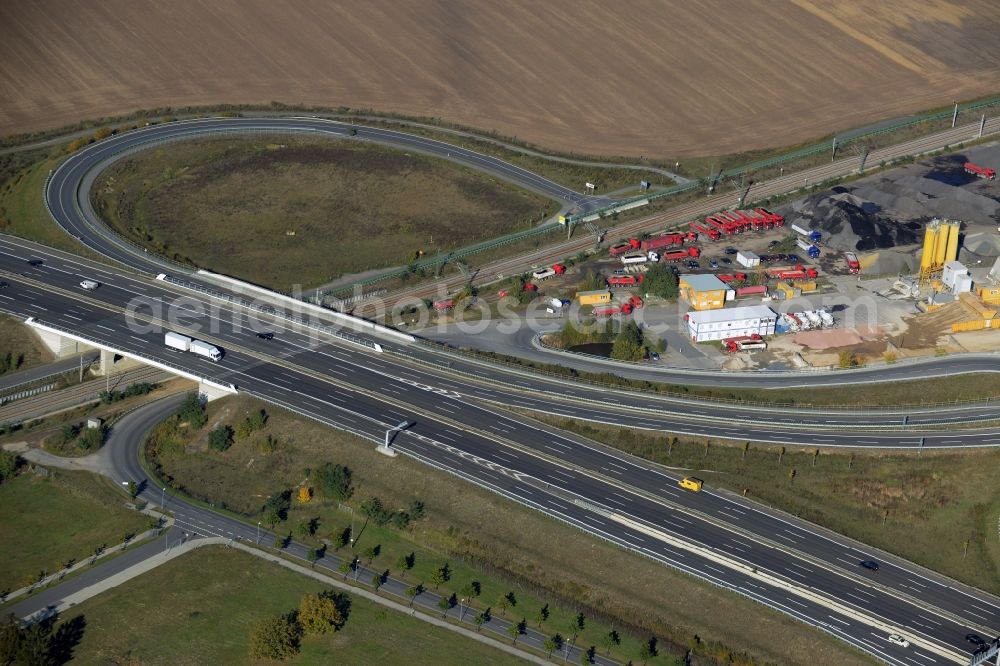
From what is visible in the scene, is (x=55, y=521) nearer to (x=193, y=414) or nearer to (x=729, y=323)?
(x=193, y=414)

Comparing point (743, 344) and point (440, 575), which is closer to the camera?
point (440, 575)

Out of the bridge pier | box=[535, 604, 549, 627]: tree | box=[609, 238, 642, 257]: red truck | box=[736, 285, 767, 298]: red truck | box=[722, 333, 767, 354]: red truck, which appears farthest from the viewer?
box=[609, 238, 642, 257]: red truck

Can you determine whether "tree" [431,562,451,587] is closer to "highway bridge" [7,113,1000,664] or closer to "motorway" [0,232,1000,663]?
"highway bridge" [7,113,1000,664]

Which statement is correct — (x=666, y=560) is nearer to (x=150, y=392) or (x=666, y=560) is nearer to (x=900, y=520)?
(x=900, y=520)

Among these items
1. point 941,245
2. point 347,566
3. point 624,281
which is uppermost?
point 941,245

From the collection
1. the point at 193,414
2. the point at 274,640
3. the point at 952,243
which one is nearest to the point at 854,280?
the point at 952,243

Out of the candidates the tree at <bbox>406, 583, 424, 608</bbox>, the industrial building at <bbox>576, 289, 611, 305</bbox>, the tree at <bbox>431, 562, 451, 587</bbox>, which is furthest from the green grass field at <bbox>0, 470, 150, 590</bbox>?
the industrial building at <bbox>576, 289, 611, 305</bbox>
